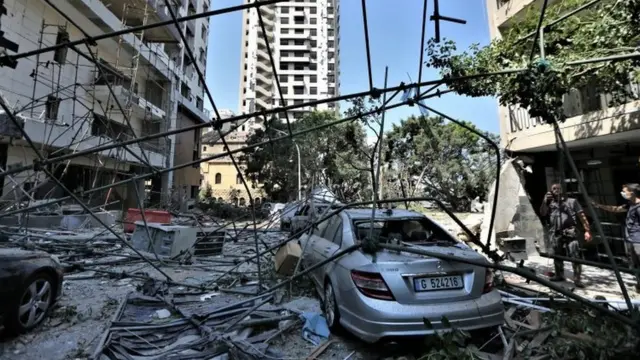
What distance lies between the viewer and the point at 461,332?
2887mm

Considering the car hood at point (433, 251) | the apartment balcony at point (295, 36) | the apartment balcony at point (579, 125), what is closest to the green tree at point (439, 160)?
the apartment balcony at point (579, 125)

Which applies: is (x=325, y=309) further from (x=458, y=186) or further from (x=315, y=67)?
(x=315, y=67)

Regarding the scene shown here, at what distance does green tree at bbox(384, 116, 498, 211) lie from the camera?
1118 inches

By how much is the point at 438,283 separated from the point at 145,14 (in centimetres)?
2093

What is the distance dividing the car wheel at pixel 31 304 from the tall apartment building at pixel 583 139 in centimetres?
822

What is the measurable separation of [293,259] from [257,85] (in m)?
64.6

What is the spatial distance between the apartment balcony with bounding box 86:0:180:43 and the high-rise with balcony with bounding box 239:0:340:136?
140ft

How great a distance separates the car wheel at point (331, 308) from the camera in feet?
12.1

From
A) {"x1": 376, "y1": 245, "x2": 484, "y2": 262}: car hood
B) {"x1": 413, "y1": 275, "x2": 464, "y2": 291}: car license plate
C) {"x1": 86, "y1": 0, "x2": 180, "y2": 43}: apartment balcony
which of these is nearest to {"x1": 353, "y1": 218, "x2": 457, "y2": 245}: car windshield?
{"x1": 376, "y1": 245, "x2": 484, "y2": 262}: car hood

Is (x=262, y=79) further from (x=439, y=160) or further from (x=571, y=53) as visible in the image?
(x=571, y=53)

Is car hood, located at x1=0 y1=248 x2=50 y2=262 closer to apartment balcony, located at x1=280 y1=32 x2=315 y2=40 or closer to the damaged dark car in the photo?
the damaged dark car

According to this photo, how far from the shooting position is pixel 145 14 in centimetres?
1816

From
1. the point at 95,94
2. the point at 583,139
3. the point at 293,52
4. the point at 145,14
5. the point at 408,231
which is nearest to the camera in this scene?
the point at 408,231

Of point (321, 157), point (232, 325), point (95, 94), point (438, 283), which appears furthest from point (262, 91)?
point (438, 283)
